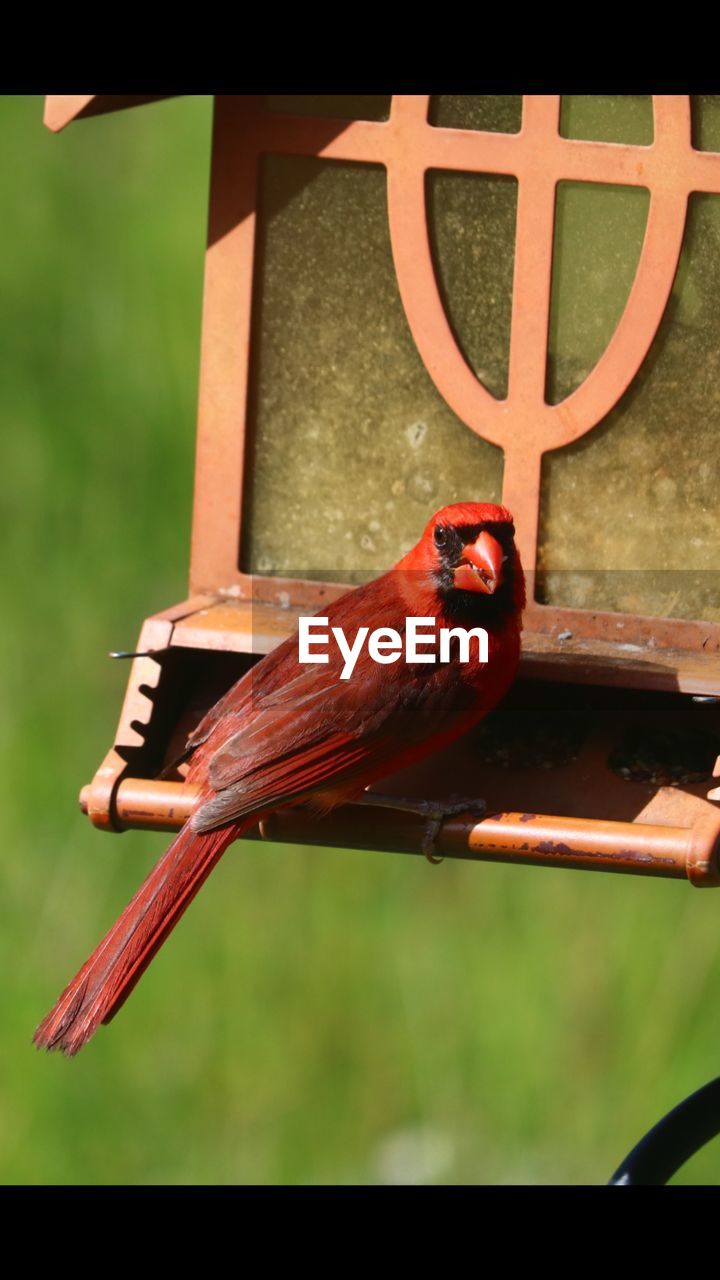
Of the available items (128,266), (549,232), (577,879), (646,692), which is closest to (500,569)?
(646,692)

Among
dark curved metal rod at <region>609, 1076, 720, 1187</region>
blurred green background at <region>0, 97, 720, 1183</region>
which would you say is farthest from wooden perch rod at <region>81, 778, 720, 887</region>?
blurred green background at <region>0, 97, 720, 1183</region>

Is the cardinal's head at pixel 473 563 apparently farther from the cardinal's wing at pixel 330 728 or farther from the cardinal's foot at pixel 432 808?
the cardinal's foot at pixel 432 808

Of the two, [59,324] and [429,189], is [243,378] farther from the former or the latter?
[59,324]

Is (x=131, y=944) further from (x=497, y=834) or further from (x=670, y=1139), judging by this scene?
(x=670, y=1139)

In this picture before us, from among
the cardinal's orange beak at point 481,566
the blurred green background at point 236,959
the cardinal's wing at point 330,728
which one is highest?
the cardinal's orange beak at point 481,566

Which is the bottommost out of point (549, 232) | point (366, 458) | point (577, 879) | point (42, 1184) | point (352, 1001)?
point (42, 1184)

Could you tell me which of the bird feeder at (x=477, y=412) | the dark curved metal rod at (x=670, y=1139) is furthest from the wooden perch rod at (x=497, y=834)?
the dark curved metal rod at (x=670, y=1139)

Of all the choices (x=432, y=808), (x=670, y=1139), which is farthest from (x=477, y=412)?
(x=670, y=1139)

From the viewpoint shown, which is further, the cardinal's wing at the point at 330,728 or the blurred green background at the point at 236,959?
the blurred green background at the point at 236,959
